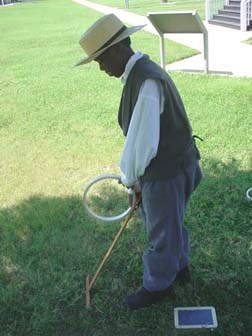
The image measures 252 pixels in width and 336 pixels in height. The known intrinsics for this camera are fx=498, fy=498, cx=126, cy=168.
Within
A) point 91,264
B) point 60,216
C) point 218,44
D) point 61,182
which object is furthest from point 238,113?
point 218,44

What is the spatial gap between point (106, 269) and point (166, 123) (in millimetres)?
1416

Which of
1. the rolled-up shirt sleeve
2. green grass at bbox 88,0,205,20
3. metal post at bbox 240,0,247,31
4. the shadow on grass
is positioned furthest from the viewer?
green grass at bbox 88,0,205,20

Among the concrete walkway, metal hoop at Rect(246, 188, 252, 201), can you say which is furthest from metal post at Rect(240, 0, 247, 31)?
metal hoop at Rect(246, 188, 252, 201)

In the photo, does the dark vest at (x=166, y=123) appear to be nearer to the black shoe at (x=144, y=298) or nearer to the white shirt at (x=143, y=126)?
the white shirt at (x=143, y=126)

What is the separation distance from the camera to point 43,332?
3006 millimetres

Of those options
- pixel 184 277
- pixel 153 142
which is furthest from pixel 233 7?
pixel 153 142

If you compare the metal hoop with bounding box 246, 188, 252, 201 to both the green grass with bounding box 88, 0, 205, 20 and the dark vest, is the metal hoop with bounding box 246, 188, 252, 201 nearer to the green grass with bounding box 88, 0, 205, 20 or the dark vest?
the dark vest

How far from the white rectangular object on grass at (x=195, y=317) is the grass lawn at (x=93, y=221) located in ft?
0.16

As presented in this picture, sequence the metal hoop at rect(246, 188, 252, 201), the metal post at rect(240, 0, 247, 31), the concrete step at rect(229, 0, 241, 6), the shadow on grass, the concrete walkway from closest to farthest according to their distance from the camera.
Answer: the shadow on grass → the metal hoop at rect(246, 188, 252, 201) → the concrete walkway → the metal post at rect(240, 0, 247, 31) → the concrete step at rect(229, 0, 241, 6)

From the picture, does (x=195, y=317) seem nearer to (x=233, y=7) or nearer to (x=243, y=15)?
(x=243, y=15)

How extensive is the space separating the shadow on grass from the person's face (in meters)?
1.50

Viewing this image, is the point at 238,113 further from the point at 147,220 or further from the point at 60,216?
the point at 147,220

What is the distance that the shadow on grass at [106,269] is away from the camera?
9.93 ft

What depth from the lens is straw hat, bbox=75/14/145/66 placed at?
7.70ft
